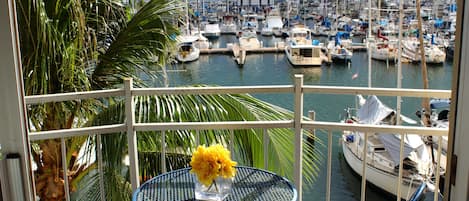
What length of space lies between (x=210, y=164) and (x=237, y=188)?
0.27 m

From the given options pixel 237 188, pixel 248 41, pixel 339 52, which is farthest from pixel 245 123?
pixel 248 41

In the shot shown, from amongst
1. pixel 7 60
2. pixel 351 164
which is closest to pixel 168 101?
pixel 7 60

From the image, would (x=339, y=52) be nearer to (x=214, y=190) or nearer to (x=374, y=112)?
(x=374, y=112)

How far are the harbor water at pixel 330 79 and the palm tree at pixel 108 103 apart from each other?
632 centimetres

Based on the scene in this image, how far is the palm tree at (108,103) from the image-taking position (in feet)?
9.16

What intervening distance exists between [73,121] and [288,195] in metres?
1.83

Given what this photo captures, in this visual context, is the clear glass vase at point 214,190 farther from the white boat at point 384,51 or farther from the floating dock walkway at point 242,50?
the floating dock walkway at point 242,50

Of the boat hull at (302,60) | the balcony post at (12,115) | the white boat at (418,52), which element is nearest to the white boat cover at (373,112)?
the white boat at (418,52)

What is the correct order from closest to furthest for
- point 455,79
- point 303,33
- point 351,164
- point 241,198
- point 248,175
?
point 455,79 < point 241,198 < point 248,175 < point 351,164 < point 303,33

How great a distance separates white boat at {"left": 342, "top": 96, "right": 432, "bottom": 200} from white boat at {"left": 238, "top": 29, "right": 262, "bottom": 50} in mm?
10527

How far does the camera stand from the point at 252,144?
2.85 m

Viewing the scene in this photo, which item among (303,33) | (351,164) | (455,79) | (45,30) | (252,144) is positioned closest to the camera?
(455,79)

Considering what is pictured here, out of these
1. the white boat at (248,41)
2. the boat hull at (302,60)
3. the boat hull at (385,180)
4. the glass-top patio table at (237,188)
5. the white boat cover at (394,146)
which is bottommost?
the boat hull at (385,180)

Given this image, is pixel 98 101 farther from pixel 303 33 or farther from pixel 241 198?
pixel 303 33
